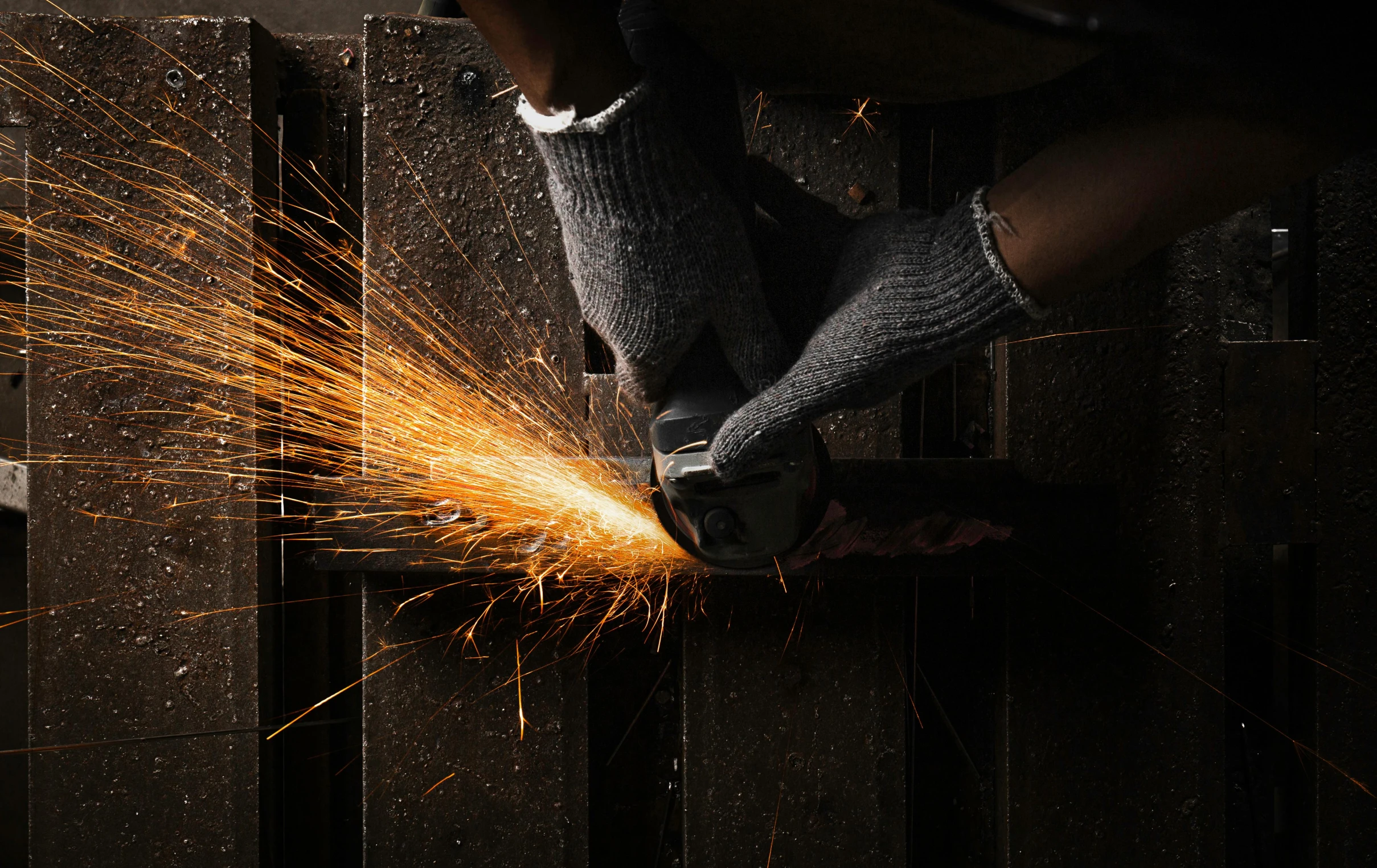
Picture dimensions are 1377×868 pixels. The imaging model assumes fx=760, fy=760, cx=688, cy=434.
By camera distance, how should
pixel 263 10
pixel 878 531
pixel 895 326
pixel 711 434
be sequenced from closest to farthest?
pixel 895 326 → pixel 711 434 → pixel 878 531 → pixel 263 10

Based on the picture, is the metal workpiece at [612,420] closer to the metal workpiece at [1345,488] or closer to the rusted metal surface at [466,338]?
the rusted metal surface at [466,338]

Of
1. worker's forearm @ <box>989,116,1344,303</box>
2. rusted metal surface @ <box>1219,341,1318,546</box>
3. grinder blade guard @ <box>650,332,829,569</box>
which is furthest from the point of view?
rusted metal surface @ <box>1219,341,1318,546</box>

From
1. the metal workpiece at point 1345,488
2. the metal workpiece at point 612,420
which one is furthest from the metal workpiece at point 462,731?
the metal workpiece at point 1345,488

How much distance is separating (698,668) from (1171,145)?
1.30 metres

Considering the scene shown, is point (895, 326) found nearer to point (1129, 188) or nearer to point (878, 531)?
point (1129, 188)

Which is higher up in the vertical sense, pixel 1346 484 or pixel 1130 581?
pixel 1346 484

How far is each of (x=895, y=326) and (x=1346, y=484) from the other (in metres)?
1.31

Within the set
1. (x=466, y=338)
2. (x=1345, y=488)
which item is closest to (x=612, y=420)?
(x=466, y=338)

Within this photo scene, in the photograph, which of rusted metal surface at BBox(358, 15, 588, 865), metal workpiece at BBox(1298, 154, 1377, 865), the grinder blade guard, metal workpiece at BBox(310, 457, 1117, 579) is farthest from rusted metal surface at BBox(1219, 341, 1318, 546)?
rusted metal surface at BBox(358, 15, 588, 865)

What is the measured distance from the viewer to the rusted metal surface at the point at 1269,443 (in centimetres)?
166

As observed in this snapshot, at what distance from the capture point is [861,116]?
171 cm

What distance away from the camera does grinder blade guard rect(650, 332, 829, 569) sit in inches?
47.3

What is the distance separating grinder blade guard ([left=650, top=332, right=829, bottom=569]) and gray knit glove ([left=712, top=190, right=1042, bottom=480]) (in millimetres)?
47

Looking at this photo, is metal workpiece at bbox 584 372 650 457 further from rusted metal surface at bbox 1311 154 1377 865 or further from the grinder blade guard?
rusted metal surface at bbox 1311 154 1377 865
